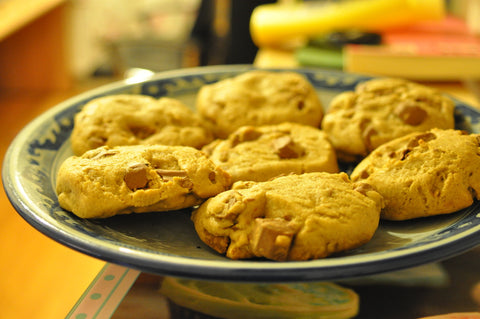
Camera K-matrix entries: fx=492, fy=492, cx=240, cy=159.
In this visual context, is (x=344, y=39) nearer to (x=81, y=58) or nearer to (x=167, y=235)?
(x=167, y=235)

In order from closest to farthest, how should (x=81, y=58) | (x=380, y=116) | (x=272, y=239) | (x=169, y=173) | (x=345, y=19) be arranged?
(x=272, y=239) < (x=169, y=173) < (x=380, y=116) < (x=345, y=19) < (x=81, y=58)

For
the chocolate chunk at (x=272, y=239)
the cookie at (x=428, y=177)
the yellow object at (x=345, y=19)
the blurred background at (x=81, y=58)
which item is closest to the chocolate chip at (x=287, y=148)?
the cookie at (x=428, y=177)

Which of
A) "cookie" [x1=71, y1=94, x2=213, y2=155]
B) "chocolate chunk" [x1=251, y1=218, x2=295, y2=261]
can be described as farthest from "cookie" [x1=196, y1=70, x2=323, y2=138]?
"chocolate chunk" [x1=251, y1=218, x2=295, y2=261]

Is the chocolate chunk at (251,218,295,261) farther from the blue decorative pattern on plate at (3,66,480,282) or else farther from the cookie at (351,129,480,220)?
the cookie at (351,129,480,220)

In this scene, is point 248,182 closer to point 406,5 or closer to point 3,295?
point 3,295

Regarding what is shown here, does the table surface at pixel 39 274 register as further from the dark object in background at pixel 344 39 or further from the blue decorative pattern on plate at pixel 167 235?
the dark object in background at pixel 344 39

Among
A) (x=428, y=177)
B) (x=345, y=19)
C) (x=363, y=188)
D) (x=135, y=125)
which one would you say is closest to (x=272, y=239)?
(x=363, y=188)
